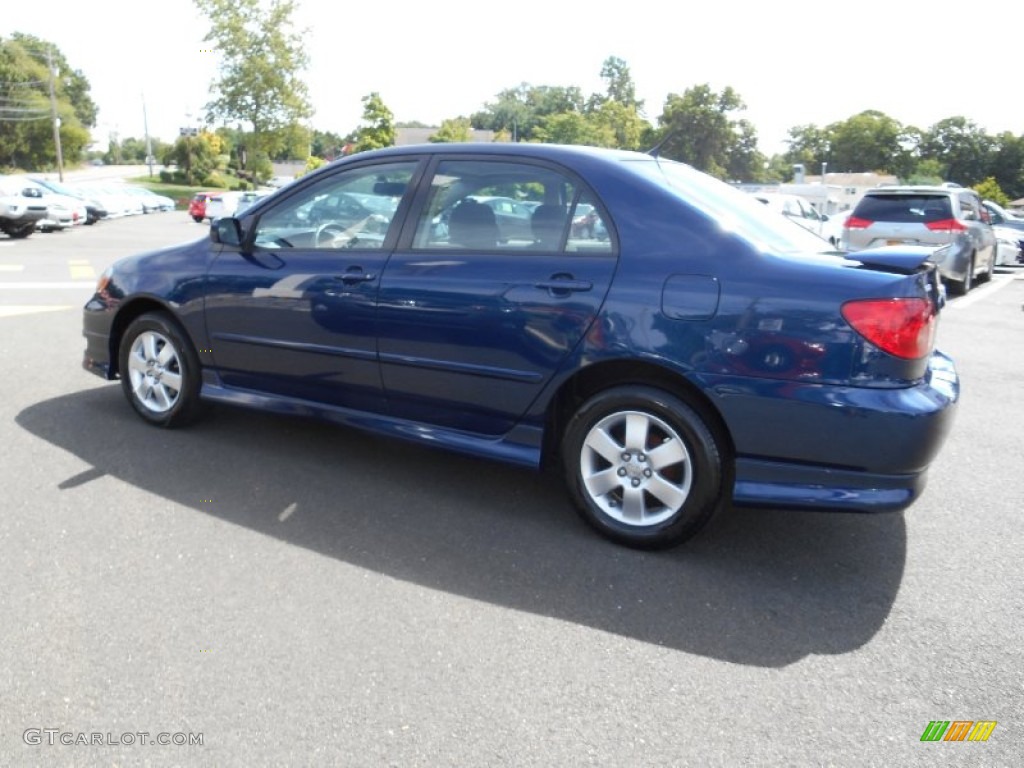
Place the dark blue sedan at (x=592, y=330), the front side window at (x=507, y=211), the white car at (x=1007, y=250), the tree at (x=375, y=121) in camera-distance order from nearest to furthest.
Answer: the dark blue sedan at (x=592, y=330) < the front side window at (x=507, y=211) < the white car at (x=1007, y=250) < the tree at (x=375, y=121)

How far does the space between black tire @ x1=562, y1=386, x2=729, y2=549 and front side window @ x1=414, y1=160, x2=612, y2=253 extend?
2.31 ft

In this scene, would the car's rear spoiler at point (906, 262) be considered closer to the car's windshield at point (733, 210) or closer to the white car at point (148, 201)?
the car's windshield at point (733, 210)

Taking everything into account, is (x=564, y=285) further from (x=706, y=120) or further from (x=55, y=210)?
(x=706, y=120)

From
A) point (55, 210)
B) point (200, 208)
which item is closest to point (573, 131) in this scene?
point (200, 208)

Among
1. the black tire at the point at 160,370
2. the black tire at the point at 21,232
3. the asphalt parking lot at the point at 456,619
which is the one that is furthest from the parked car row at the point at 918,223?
the black tire at the point at 21,232

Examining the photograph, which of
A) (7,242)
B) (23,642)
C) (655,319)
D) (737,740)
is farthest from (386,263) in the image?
(7,242)

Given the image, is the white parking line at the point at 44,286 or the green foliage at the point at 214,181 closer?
the white parking line at the point at 44,286

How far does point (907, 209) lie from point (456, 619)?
37.7 ft

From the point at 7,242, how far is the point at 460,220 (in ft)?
67.1

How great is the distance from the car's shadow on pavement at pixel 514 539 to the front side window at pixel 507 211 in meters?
1.25

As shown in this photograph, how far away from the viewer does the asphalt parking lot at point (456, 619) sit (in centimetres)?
245

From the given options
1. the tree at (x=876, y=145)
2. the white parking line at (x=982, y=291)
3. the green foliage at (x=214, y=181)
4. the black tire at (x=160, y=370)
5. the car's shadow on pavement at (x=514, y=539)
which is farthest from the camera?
the tree at (x=876, y=145)

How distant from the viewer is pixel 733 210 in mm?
3928

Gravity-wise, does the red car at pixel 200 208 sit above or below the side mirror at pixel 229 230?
below
